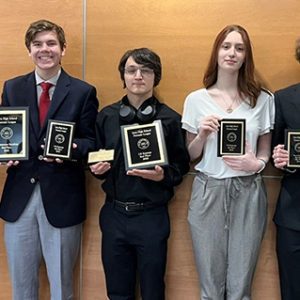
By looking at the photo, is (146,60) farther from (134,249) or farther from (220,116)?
(134,249)

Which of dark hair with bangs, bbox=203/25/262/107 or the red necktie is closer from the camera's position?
dark hair with bangs, bbox=203/25/262/107

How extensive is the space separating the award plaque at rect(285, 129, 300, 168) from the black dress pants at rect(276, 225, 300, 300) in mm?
324

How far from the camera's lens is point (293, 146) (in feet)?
6.59

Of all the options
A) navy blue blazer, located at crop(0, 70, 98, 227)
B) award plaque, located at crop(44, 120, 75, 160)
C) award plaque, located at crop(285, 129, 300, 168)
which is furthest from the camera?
navy blue blazer, located at crop(0, 70, 98, 227)

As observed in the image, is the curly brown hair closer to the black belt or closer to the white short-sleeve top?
the white short-sleeve top

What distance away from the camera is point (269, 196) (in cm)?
239

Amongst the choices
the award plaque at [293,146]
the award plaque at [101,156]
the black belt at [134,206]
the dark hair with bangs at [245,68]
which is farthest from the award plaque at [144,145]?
the award plaque at [293,146]

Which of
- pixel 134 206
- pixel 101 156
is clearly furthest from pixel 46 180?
pixel 134 206

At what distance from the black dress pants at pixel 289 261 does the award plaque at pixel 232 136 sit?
443 millimetres

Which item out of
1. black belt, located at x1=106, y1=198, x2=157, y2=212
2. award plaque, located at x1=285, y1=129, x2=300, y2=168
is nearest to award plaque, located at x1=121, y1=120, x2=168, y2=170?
black belt, located at x1=106, y1=198, x2=157, y2=212

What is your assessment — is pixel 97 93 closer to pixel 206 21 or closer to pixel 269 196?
pixel 206 21

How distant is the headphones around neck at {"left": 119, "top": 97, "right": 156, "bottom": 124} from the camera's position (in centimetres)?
215

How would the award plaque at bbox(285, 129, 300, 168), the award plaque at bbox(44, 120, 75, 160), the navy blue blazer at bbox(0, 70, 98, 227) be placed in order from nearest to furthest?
1. the award plaque at bbox(285, 129, 300, 168)
2. the award plaque at bbox(44, 120, 75, 160)
3. the navy blue blazer at bbox(0, 70, 98, 227)

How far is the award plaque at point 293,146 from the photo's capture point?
2.01m
